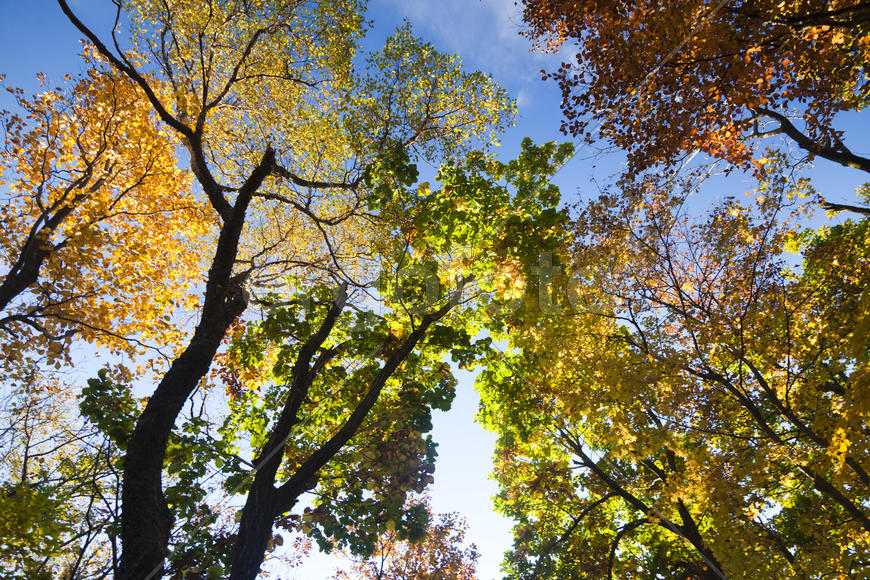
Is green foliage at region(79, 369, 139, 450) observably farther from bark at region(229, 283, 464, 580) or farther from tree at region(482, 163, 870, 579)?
tree at region(482, 163, 870, 579)

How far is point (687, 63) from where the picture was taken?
524 cm

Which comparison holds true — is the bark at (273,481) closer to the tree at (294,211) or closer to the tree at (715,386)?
the tree at (294,211)

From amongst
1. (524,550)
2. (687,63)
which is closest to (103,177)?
(687,63)

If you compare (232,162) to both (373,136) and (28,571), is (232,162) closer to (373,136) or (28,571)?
(373,136)

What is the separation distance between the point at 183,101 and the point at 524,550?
59.5 feet

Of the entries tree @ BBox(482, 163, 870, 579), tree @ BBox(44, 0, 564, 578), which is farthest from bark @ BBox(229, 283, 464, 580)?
tree @ BBox(482, 163, 870, 579)

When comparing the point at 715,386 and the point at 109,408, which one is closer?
the point at 109,408

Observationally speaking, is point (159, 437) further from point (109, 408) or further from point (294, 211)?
point (294, 211)

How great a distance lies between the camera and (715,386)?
8.88 m

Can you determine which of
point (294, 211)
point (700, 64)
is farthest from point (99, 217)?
point (700, 64)

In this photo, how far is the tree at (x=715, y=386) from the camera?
23.1 ft

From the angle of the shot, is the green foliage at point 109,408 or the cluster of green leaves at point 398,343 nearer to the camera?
the green foliage at point 109,408

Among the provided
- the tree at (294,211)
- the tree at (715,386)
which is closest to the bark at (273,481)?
the tree at (294,211)

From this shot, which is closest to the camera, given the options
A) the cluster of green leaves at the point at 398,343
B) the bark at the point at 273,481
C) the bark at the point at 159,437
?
the bark at the point at 159,437
